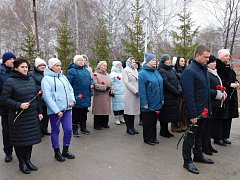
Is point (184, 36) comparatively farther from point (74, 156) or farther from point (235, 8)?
point (74, 156)

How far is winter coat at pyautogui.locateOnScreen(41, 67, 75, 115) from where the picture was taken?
172 inches

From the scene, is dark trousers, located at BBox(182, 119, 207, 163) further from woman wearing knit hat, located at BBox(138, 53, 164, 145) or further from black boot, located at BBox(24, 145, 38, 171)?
black boot, located at BBox(24, 145, 38, 171)

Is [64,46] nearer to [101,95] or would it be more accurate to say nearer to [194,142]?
[101,95]

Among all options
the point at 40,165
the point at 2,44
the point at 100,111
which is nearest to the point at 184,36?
the point at 100,111

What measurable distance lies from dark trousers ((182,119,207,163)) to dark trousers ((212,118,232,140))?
110 cm

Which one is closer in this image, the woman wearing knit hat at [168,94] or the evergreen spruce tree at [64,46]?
the woman wearing knit hat at [168,94]

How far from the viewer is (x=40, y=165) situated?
4.45 m

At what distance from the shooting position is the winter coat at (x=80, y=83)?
5883 mm

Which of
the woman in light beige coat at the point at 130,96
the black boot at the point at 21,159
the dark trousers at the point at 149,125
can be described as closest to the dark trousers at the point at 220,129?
the dark trousers at the point at 149,125

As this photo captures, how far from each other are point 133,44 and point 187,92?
1059cm

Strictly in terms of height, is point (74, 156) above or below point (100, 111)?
below

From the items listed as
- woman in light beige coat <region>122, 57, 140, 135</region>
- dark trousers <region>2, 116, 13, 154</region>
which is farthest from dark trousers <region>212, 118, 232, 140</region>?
dark trousers <region>2, 116, 13, 154</region>

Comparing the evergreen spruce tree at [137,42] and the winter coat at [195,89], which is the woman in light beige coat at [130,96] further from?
the evergreen spruce tree at [137,42]

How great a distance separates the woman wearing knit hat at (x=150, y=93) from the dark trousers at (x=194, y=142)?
1181 mm
